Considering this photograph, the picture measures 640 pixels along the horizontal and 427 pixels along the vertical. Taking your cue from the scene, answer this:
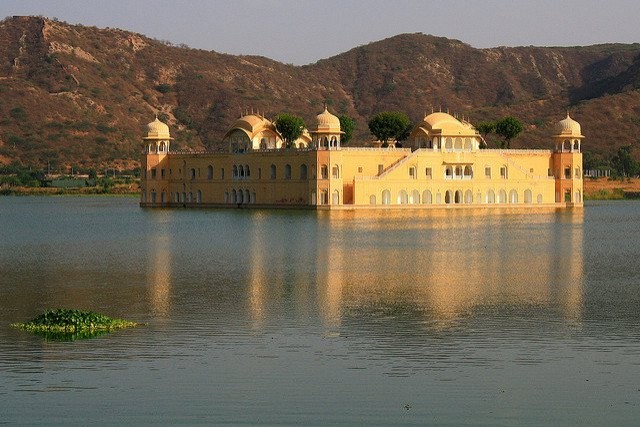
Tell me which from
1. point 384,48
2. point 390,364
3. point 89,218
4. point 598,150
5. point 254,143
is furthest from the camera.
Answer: point 384,48

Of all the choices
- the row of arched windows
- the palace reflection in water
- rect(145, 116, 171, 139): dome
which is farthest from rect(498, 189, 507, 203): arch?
rect(145, 116, 171, 139): dome

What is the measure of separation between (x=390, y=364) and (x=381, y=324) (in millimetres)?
3114

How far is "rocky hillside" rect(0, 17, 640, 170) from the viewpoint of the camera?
94000mm

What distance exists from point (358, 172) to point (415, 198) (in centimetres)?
282

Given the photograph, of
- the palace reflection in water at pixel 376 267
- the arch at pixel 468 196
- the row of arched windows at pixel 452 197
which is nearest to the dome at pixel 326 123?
the row of arched windows at pixel 452 197

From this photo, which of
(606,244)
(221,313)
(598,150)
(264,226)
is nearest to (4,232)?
(264,226)

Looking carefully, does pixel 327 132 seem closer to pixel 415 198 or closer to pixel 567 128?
pixel 415 198

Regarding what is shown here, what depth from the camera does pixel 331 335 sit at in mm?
16484

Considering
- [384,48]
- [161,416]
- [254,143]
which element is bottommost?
[161,416]

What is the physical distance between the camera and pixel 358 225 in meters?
44.8

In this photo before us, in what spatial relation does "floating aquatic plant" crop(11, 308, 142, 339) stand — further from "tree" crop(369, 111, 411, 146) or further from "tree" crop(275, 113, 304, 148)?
"tree" crop(369, 111, 411, 146)

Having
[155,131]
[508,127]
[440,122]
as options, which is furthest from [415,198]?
[155,131]

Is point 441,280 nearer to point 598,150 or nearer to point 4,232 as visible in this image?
point 4,232

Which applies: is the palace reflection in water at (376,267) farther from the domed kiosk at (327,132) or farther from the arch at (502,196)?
the arch at (502,196)
